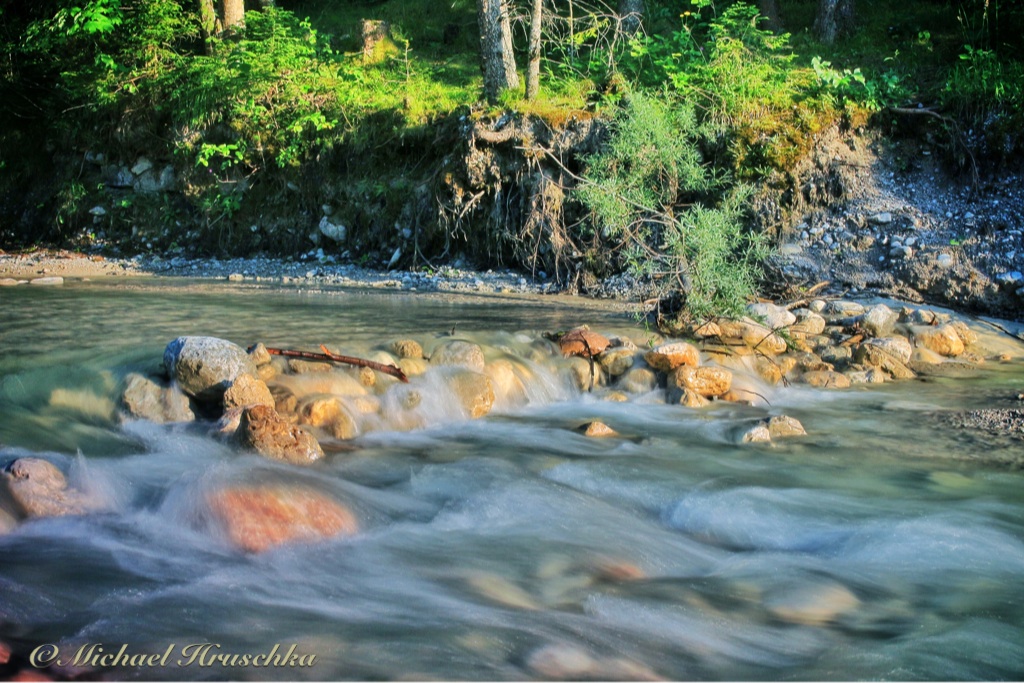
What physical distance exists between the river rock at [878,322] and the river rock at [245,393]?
5213 mm

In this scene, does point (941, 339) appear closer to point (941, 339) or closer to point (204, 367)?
point (941, 339)

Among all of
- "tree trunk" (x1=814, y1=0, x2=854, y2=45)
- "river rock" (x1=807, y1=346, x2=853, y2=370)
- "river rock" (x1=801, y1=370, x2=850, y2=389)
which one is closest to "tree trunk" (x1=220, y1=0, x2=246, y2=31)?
"tree trunk" (x1=814, y1=0, x2=854, y2=45)

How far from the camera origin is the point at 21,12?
590 inches

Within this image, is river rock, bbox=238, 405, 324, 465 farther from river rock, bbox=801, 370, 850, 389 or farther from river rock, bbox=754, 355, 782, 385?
river rock, bbox=801, 370, 850, 389

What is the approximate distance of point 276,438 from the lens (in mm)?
4746

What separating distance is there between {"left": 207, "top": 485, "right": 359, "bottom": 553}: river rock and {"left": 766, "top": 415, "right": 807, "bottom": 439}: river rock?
2.87 meters

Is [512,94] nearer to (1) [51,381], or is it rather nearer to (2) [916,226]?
(2) [916,226]

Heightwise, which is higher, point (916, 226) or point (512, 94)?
point (512, 94)

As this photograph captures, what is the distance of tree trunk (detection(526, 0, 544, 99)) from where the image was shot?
1084 cm

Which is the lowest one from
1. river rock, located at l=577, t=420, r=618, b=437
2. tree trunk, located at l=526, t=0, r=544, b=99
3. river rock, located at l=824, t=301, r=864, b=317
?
river rock, located at l=577, t=420, r=618, b=437

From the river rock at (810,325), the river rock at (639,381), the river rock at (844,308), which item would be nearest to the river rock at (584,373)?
the river rock at (639,381)

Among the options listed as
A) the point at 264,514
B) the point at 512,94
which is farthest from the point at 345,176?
the point at 264,514

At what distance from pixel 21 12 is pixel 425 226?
8.91 metres

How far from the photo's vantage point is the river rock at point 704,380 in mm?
6575
